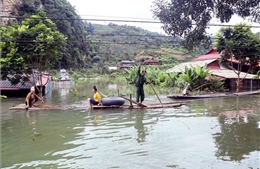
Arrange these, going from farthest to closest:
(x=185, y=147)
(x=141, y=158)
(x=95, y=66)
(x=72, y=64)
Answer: (x=95, y=66)
(x=72, y=64)
(x=185, y=147)
(x=141, y=158)

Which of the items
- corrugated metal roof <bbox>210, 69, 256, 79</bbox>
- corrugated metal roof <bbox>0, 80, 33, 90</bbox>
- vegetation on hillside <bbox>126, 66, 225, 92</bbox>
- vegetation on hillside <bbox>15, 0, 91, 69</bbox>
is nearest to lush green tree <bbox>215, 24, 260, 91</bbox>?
corrugated metal roof <bbox>210, 69, 256, 79</bbox>

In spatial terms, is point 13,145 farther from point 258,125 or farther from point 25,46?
point 25,46

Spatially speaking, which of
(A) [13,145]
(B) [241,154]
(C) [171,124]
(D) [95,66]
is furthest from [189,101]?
(D) [95,66]

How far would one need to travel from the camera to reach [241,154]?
276 inches

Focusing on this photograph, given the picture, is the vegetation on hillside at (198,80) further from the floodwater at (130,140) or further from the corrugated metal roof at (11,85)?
the corrugated metal roof at (11,85)

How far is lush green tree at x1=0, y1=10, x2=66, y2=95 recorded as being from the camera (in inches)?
760

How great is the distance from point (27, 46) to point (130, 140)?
14.0 meters

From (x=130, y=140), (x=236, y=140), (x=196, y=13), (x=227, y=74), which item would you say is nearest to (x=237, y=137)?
(x=236, y=140)

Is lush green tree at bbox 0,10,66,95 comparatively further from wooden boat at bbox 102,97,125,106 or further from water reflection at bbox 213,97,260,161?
water reflection at bbox 213,97,260,161

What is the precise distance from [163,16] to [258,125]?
6.77 m

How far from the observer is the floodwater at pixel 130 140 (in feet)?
21.4

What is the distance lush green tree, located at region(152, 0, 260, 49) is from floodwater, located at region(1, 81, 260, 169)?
9.37ft

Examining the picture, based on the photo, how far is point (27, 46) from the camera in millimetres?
19703

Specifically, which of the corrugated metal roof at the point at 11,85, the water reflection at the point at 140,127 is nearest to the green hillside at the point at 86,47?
the corrugated metal roof at the point at 11,85
